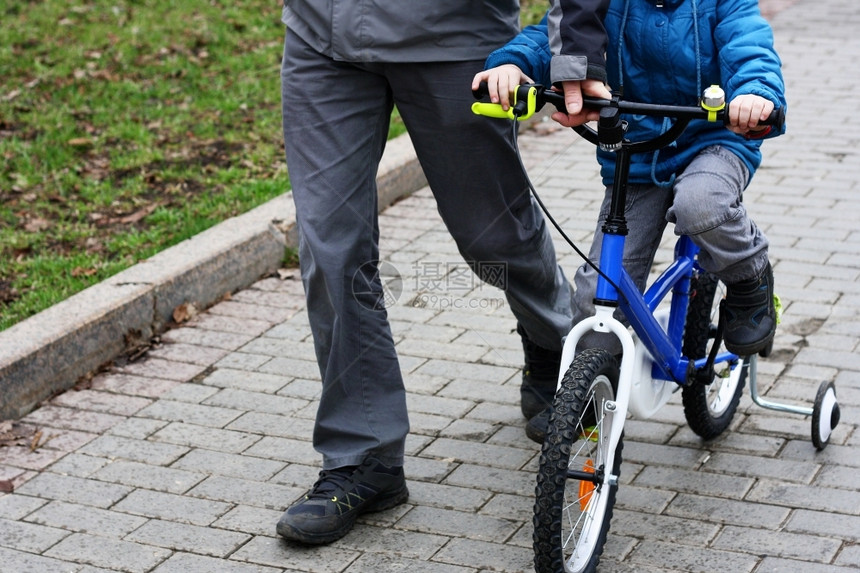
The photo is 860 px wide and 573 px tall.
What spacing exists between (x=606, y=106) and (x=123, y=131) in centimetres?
462

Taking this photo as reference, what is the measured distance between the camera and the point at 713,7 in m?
3.12

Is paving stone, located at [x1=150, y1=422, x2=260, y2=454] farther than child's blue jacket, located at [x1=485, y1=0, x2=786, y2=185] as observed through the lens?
Yes

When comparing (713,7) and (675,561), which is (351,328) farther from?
(713,7)

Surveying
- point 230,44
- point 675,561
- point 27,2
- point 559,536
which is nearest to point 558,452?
point 559,536

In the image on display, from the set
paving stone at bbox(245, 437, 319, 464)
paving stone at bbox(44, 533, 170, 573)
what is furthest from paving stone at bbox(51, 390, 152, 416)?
paving stone at bbox(44, 533, 170, 573)

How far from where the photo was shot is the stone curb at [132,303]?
14.2ft

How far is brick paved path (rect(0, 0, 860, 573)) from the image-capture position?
337cm

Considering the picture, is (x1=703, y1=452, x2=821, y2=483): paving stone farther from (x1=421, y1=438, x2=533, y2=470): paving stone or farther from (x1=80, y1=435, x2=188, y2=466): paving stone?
(x1=80, y1=435, x2=188, y2=466): paving stone

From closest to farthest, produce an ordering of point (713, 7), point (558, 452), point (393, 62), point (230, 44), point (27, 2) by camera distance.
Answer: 1. point (558, 452)
2. point (713, 7)
3. point (393, 62)
4. point (230, 44)
5. point (27, 2)

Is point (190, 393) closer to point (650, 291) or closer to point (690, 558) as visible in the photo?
point (650, 291)

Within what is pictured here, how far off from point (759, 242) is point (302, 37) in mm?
1378

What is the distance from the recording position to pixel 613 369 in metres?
3.17

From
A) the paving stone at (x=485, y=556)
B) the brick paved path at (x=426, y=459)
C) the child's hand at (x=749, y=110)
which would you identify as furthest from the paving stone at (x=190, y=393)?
the child's hand at (x=749, y=110)

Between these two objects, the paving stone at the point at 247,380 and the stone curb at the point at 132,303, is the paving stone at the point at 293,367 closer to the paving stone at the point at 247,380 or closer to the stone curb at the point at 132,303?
the paving stone at the point at 247,380
